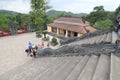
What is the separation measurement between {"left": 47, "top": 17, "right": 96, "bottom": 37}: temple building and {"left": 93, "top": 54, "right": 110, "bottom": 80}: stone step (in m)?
16.7

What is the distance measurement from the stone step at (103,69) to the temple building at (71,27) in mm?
16663

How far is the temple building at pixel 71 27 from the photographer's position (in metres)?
22.6

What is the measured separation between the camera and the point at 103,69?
12.8 ft

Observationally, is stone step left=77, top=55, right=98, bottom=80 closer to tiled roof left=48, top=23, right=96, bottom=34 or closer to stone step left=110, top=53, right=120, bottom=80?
stone step left=110, top=53, right=120, bottom=80

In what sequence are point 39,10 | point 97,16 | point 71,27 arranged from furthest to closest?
1. point 97,16
2. point 39,10
3. point 71,27

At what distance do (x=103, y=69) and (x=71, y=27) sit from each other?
20699 millimetres

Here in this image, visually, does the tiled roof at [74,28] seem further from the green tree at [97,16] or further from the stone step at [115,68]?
the stone step at [115,68]

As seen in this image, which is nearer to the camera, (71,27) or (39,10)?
(71,27)

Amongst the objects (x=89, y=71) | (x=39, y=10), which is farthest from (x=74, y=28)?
(x=89, y=71)

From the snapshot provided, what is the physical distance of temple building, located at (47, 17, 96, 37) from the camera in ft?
74.1

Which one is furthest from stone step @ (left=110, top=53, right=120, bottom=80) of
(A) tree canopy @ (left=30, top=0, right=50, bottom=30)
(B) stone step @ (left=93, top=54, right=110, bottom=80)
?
(A) tree canopy @ (left=30, top=0, right=50, bottom=30)

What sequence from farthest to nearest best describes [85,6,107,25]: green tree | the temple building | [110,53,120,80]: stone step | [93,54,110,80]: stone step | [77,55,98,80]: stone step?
[85,6,107,25]: green tree < the temple building < [77,55,98,80]: stone step < [93,54,110,80]: stone step < [110,53,120,80]: stone step

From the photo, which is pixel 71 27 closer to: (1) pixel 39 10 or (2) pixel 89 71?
(1) pixel 39 10

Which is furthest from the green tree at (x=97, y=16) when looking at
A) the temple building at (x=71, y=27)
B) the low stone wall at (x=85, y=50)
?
the low stone wall at (x=85, y=50)
